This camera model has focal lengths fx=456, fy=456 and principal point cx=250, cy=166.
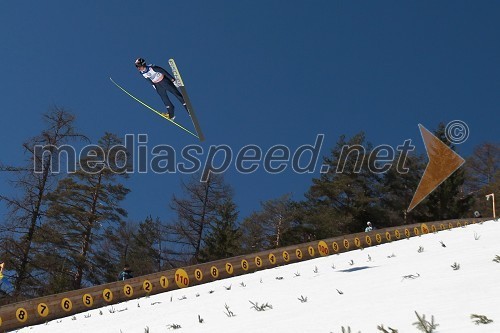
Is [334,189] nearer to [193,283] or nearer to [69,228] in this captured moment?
[69,228]

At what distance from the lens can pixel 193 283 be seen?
1539 centimetres

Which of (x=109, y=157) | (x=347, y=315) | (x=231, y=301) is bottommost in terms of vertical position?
(x=347, y=315)

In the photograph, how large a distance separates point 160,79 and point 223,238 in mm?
26770

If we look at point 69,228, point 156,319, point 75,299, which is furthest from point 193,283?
point 69,228

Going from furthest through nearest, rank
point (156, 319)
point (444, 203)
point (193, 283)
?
1. point (444, 203)
2. point (193, 283)
3. point (156, 319)

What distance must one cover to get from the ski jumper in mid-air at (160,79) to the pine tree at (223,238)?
25.3 meters

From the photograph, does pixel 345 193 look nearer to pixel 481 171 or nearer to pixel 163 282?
pixel 481 171

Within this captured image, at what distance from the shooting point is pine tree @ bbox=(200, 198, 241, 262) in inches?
1532

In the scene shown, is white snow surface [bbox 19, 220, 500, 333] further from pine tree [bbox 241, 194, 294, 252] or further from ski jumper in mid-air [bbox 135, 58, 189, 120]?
pine tree [bbox 241, 194, 294, 252]

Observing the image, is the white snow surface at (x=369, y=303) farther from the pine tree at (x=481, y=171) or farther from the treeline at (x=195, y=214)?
the pine tree at (x=481, y=171)

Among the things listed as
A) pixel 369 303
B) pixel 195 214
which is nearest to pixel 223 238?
pixel 195 214

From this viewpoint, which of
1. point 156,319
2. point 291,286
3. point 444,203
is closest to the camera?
point 156,319

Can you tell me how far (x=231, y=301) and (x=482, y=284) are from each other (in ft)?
13.1

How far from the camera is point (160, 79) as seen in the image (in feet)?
46.7
